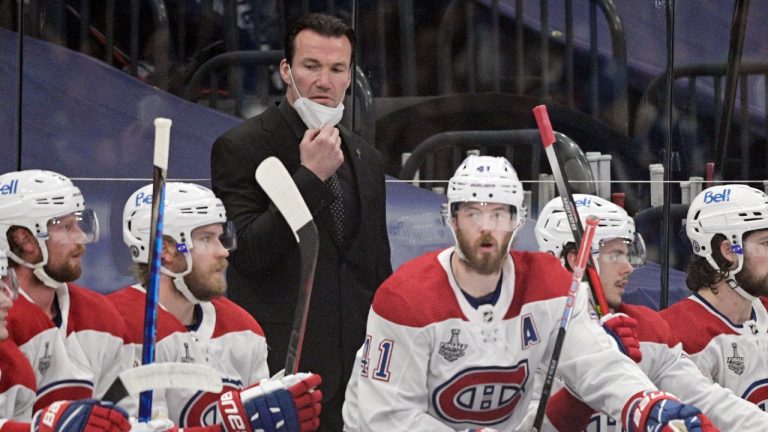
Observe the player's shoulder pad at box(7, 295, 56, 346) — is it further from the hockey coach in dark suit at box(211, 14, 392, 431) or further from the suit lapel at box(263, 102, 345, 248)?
the suit lapel at box(263, 102, 345, 248)

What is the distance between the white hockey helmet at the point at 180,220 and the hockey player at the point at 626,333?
0.86 metres

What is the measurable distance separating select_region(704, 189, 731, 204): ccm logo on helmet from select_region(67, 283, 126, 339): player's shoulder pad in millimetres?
1551

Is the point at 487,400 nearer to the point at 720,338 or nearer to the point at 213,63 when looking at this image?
the point at 720,338

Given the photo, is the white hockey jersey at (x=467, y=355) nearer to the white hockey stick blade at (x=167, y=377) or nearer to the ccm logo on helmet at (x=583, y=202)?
the white hockey stick blade at (x=167, y=377)

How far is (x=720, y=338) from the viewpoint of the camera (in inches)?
139

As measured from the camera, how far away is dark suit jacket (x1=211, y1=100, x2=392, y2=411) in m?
3.35

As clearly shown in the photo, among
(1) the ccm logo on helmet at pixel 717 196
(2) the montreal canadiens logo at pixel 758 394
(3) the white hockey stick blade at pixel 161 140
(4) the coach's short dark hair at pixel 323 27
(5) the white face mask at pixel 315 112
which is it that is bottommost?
(2) the montreal canadiens logo at pixel 758 394

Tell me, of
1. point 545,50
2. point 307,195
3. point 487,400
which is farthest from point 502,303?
point 545,50

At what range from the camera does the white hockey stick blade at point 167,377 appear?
249 centimetres

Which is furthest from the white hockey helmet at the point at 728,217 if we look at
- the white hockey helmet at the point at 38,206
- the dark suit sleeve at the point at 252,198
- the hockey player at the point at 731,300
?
the white hockey helmet at the point at 38,206

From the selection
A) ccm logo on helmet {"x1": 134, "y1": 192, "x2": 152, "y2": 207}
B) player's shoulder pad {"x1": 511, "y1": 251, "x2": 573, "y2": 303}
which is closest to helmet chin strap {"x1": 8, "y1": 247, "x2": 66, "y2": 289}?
ccm logo on helmet {"x1": 134, "y1": 192, "x2": 152, "y2": 207}

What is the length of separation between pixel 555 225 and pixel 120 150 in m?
1.18

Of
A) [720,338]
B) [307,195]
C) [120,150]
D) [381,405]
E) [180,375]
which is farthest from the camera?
[120,150]

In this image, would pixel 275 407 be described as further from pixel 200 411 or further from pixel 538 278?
pixel 538 278
